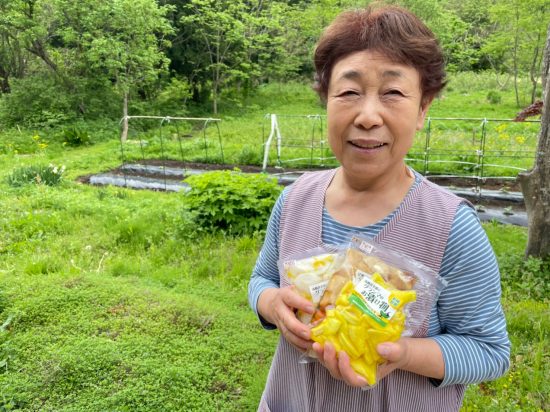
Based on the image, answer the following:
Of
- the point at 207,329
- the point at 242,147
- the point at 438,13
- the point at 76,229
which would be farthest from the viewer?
the point at 438,13

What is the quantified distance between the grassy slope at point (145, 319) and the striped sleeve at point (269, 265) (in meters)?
1.59

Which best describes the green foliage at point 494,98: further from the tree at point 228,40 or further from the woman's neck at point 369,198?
the woman's neck at point 369,198

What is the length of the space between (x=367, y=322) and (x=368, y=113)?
18.8 inches

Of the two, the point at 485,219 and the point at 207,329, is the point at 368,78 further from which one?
the point at 485,219

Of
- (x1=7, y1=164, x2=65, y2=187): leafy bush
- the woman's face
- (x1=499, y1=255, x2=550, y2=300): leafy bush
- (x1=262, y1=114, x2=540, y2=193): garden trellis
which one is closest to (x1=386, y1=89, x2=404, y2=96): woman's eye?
the woman's face

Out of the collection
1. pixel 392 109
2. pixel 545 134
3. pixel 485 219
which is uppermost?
pixel 392 109

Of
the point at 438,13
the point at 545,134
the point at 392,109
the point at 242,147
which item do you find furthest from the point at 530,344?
the point at 438,13

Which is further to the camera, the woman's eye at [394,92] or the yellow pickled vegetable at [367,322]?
the woman's eye at [394,92]

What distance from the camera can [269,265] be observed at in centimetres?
148

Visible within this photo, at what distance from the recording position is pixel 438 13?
59.0ft

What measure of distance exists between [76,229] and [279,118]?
1104cm

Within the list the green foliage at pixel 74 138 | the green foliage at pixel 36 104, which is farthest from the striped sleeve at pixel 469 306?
the green foliage at pixel 36 104

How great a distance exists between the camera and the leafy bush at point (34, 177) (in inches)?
317

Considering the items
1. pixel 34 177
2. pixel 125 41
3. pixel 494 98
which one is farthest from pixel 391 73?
pixel 494 98
